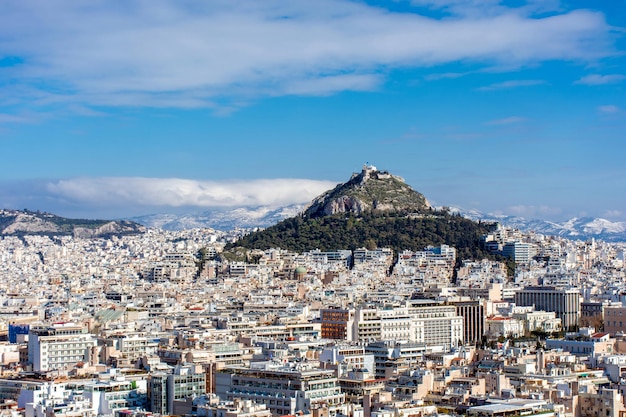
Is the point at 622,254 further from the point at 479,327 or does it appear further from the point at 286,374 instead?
the point at 286,374

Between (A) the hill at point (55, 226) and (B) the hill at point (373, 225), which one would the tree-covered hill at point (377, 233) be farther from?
(A) the hill at point (55, 226)

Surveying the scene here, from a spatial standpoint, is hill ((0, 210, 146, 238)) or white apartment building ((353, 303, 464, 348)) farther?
hill ((0, 210, 146, 238))

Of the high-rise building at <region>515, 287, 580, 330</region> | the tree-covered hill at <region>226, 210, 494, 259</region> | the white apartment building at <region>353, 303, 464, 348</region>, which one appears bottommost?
the white apartment building at <region>353, 303, 464, 348</region>

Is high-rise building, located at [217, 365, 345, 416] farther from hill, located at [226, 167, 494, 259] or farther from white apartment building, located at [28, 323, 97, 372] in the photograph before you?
hill, located at [226, 167, 494, 259]

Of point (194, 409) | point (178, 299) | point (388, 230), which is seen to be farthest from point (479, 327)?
point (388, 230)

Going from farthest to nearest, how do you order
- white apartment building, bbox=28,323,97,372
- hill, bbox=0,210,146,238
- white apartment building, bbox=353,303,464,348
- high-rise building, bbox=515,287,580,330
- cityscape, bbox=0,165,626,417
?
hill, bbox=0,210,146,238 < high-rise building, bbox=515,287,580,330 < white apartment building, bbox=353,303,464,348 < white apartment building, bbox=28,323,97,372 < cityscape, bbox=0,165,626,417

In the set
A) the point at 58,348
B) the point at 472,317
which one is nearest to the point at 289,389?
the point at 58,348

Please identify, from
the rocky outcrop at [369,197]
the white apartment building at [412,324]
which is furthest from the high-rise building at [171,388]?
the rocky outcrop at [369,197]

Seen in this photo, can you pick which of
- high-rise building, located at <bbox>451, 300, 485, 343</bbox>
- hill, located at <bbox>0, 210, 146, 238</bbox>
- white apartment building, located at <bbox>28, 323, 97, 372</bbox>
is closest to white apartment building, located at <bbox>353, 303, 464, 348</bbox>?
high-rise building, located at <bbox>451, 300, 485, 343</bbox>
